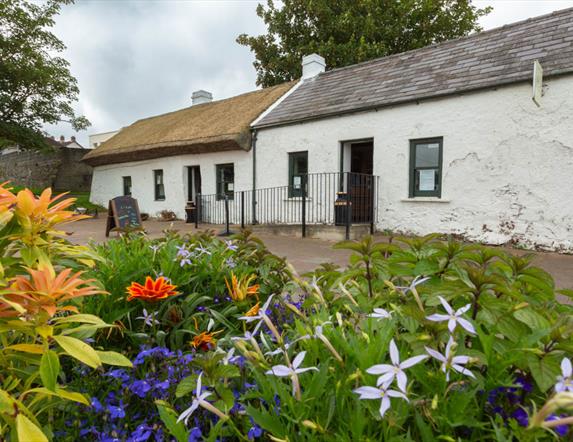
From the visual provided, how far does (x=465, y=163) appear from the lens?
28.7 feet

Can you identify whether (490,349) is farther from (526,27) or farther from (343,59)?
(343,59)

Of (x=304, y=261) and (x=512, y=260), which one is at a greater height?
(x=512, y=260)

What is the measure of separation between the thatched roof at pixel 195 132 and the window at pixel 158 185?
81 cm

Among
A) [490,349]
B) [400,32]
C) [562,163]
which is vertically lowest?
[490,349]

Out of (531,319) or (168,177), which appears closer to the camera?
(531,319)

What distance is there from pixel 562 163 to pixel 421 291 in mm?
8169

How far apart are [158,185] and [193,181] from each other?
237cm

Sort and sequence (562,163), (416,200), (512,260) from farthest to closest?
(416,200)
(562,163)
(512,260)

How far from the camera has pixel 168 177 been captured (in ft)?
53.1

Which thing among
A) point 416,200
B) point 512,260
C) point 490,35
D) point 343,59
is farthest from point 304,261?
point 343,59

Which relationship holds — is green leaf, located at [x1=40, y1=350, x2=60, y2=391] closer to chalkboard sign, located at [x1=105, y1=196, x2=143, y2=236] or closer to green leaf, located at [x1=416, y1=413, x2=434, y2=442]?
green leaf, located at [x1=416, y1=413, x2=434, y2=442]

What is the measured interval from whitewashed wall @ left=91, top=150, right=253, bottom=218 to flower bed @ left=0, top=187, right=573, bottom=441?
1190 centimetres

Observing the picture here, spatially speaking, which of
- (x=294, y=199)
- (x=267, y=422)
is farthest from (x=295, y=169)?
(x=267, y=422)

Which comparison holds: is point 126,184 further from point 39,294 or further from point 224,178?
point 39,294
